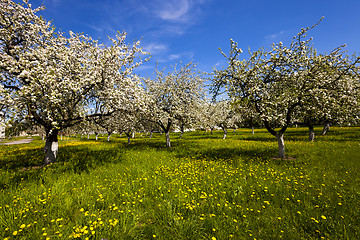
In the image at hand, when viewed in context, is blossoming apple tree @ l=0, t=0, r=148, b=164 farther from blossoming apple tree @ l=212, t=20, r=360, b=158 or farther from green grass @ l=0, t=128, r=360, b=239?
blossoming apple tree @ l=212, t=20, r=360, b=158

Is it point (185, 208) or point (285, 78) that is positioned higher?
point (285, 78)

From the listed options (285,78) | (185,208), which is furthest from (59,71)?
(285,78)

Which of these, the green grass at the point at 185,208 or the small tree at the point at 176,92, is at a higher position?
the small tree at the point at 176,92

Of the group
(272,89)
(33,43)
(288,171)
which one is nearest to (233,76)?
(272,89)

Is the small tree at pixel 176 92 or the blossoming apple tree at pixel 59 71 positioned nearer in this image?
the blossoming apple tree at pixel 59 71

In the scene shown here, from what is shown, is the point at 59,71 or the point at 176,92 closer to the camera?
the point at 59,71

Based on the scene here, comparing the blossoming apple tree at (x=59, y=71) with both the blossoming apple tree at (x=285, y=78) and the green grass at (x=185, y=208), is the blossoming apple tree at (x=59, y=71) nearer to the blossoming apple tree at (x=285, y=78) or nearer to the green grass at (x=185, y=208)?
the green grass at (x=185, y=208)

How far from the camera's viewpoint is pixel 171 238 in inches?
161

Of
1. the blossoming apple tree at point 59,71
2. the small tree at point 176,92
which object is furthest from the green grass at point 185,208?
the small tree at point 176,92

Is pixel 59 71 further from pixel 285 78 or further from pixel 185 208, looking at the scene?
pixel 285 78

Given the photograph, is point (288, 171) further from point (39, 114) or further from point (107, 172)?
point (39, 114)

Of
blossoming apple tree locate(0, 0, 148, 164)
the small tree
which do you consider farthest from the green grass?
the small tree

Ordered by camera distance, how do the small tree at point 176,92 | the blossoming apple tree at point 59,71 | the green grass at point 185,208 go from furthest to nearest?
the small tree at point 176,92
the blossoming apple tree at point 59,71
the green grass at point 185,208

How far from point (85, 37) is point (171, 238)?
13.3m
